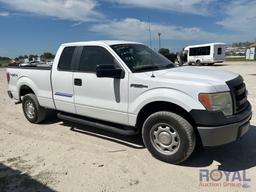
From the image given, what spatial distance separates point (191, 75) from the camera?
4273mm

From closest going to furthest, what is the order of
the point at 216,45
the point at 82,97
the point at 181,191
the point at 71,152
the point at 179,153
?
the point at 181,191 < the point at 179,153 < the point at 71,152 < the point at 82,97 < the point at 216,45

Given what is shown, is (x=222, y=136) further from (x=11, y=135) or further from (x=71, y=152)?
(x=11, y=135)

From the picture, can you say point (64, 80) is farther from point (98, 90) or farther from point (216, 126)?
point (216, 126)

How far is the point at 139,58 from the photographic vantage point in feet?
16.6

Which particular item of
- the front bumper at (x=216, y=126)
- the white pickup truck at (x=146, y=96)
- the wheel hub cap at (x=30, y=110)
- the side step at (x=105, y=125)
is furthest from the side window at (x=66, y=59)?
the front bumper at (x=216, y=126)

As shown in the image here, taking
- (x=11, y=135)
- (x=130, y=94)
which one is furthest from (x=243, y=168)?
(x=11, y=135)

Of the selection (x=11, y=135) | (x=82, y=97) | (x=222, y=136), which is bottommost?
(x=11, y=135)

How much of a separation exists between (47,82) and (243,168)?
A: 427cm

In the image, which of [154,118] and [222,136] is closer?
[222,136]

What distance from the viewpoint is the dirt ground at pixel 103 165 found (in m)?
3.73

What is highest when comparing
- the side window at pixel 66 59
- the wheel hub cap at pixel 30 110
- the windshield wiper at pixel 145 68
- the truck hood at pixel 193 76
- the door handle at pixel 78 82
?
the side window at pixel 66 59

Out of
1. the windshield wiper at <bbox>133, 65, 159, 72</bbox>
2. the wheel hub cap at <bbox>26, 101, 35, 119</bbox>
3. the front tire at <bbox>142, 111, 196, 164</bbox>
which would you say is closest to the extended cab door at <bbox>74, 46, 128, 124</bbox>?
the windshield wiper at <bbox>133, 65, 159, 72</bbox>

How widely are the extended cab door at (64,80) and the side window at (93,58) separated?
267mm

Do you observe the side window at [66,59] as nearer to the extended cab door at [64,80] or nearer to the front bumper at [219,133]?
the extended cab door at [64,80]
